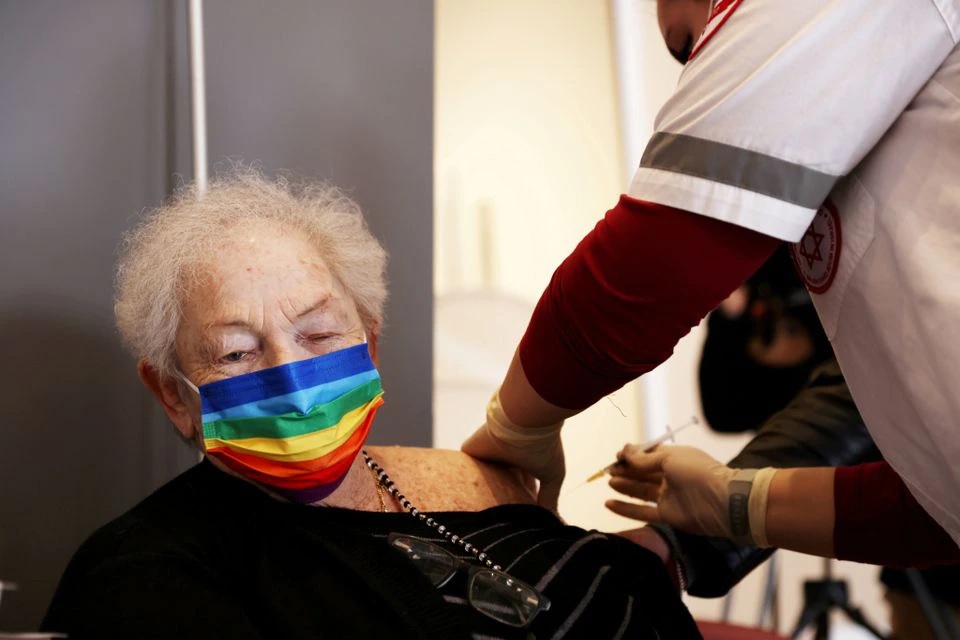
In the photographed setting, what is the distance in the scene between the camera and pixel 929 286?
91 centimetres

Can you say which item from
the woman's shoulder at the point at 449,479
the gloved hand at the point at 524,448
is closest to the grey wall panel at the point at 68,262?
the woman's shoulder at the point at 449,479

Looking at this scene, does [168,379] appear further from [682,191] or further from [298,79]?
[682,191]

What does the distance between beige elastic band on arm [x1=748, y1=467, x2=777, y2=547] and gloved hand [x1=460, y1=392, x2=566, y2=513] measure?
316mm

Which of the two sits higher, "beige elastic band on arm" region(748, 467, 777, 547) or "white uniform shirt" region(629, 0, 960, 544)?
"white uniform shirt" region(629, 0, 960, 544)

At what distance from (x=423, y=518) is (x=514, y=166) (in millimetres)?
1060

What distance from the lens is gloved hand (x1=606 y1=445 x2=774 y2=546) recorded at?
4.73 ft

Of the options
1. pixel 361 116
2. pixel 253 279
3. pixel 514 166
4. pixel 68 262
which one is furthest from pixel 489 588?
pixel 514 166

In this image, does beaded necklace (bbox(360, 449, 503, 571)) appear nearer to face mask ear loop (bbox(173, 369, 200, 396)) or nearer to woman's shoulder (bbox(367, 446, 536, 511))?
woman's shoulder (bbox(367, 446, 536, 511))

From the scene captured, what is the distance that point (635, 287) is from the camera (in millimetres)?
1027

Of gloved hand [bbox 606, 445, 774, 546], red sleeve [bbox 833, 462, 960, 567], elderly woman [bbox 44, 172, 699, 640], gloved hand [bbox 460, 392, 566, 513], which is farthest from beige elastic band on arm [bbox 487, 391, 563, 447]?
red sleeve [bbox 833, 462, 960, 567]

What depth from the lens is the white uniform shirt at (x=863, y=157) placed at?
91 centimetres

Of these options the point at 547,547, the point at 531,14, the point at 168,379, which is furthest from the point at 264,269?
the point at 531,14

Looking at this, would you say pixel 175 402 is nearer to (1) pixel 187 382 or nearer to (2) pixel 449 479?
(1) pixel 187 382

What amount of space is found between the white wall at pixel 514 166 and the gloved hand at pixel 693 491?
0.43 metres
